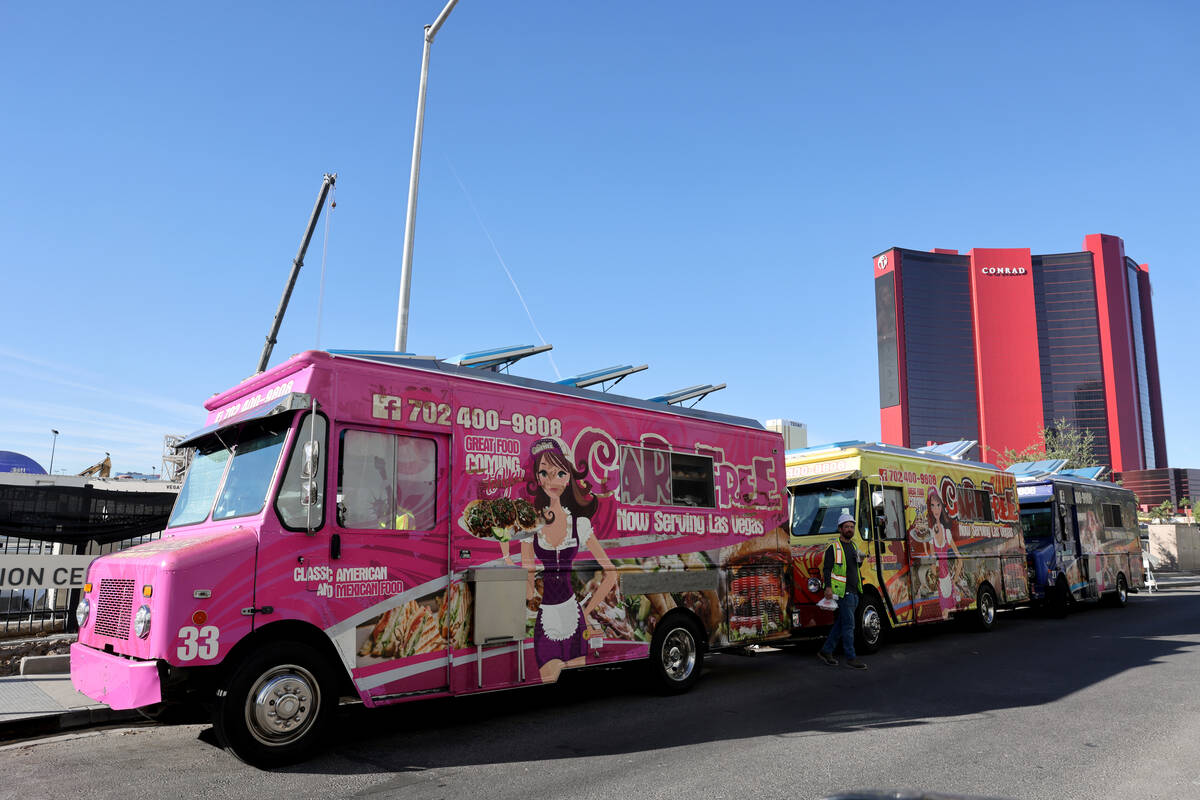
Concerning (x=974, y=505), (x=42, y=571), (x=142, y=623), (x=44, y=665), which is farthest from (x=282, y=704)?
(x=974, y=505)

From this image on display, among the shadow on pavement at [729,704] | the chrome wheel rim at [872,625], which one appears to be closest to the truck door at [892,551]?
the chrome wheel rim at [872,625]

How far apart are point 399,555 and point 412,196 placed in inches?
321

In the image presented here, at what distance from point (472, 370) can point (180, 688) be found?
3.60 m

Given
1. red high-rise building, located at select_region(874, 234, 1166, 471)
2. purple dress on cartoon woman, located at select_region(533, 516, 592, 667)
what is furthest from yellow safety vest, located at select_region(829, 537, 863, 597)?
red high-rise building, located at select_region(874, 234, 1166, 471)

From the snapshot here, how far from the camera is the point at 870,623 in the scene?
39.2 ft

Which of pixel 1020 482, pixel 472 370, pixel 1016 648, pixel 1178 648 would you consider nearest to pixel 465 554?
pixel 472 370

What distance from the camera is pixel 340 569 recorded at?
6203 mm

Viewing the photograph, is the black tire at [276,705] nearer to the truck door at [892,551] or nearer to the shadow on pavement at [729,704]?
the shadow on pavement at [729,704]

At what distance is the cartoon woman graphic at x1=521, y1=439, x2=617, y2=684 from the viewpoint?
7.57 metres

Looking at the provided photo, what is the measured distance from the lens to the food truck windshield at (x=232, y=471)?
6.28 metres

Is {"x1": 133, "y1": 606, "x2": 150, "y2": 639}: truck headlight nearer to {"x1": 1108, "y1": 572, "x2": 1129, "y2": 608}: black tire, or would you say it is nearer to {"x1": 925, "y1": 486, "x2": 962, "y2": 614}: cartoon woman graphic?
{"x1": 925, "y1": 486, "x2": 962, "y2": 614}: cartoon woman graphic

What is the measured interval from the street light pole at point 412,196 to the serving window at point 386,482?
5.75m

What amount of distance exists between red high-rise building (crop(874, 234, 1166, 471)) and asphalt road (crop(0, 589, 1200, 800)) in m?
110

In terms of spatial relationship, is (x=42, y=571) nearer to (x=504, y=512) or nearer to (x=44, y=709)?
(x=44, y=709)
